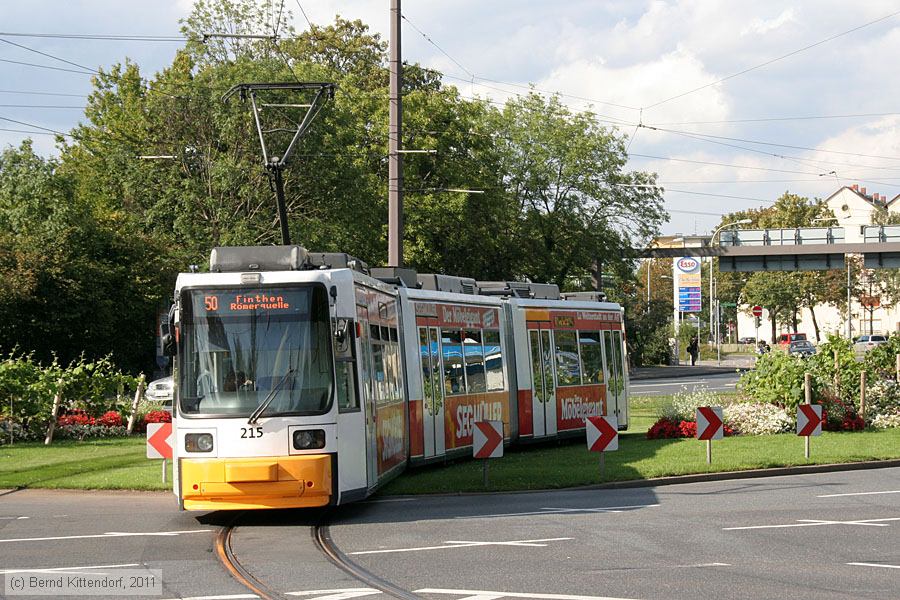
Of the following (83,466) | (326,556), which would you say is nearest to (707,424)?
(326,556)

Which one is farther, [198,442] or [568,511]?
[568,511]

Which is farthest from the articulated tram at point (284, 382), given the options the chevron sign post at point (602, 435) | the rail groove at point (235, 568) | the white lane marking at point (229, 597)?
the white lane marking at point (229, 597)

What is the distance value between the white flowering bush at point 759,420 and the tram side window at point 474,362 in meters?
6.17

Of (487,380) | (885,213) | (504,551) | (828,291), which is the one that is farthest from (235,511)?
(885,213)

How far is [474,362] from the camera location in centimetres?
2270

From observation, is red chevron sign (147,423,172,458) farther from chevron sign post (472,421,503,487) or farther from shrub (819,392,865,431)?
shrub (819,392,865,431)

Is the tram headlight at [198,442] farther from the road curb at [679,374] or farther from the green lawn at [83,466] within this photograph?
the road curb at [679,374]

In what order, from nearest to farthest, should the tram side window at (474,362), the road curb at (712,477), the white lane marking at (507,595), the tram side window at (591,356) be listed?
the white lane marking at (507,595) < the road curb at (712,477) < the tram side window at (474,362) < the tram side window at (591,356)

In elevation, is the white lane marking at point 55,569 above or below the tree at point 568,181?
below

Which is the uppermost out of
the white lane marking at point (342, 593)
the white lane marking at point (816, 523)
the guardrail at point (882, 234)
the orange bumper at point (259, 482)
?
the guardrail at point (882, 234)

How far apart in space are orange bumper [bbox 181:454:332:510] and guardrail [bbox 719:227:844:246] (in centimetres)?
6729

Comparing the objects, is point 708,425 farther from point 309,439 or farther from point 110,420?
point 110,420

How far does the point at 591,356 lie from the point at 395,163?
5.82 m

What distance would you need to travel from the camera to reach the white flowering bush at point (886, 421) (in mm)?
27625
